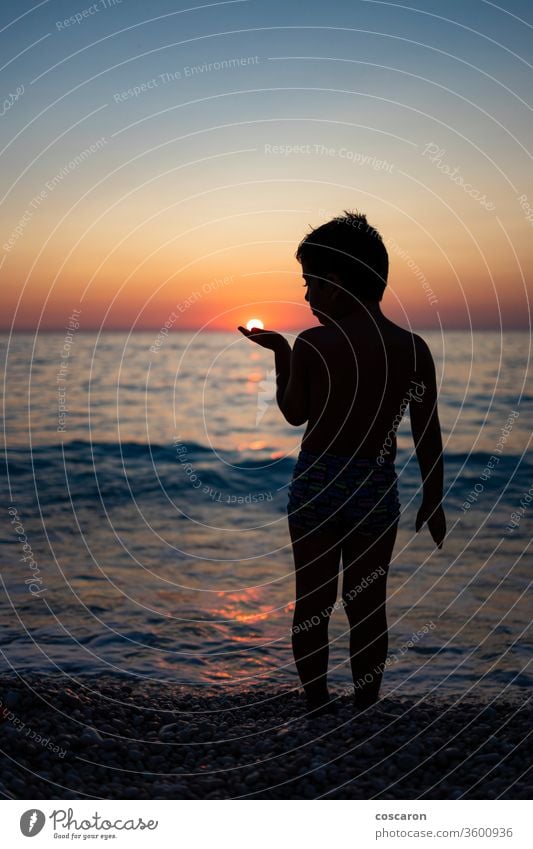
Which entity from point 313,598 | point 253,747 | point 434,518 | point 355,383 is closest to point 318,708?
point 253,747

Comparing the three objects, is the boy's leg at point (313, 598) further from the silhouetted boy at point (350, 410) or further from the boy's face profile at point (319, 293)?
the boy's face profile at point (319, 293)

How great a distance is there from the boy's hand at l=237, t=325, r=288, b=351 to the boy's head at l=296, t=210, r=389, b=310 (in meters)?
0.36

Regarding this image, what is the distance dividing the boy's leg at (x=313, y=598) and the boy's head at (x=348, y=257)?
125 centimetres

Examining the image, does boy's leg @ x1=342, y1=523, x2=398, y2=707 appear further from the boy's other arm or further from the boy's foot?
the boy's other arm

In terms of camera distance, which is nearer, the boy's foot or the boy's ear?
the boy's ear

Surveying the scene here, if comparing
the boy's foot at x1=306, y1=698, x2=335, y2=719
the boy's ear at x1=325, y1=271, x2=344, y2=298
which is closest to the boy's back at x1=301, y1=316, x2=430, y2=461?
the boy's ear at x1=325, y1=271, x2=344, y2=298

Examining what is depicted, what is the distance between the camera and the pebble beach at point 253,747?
13.2ft

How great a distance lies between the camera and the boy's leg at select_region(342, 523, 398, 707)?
14.6 feet

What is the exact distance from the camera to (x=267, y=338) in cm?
455

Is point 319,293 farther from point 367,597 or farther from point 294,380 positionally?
point 367,597

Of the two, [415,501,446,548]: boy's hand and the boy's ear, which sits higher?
the boy's ear

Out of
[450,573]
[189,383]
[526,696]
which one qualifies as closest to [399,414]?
[526,696]

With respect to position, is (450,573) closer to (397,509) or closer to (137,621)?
(137,621)

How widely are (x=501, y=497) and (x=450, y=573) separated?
5597 mm
